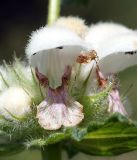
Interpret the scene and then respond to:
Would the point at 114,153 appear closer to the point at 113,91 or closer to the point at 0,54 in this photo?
the point at 113,91

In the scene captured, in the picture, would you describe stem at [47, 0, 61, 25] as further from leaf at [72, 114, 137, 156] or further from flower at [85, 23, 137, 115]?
leaf at [72, 114, 137, 156]

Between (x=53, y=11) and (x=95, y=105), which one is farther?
(x=53, y=11)

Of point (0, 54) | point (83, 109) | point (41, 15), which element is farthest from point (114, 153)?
point (41, 15)

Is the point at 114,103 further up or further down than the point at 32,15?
further up

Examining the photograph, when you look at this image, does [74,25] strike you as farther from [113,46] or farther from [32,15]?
[32,15]

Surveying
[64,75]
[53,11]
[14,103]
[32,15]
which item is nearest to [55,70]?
[64,75]

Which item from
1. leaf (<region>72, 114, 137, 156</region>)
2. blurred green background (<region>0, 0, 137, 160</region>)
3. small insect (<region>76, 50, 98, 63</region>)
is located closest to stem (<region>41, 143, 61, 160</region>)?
leaf (<region>72, 114, 137, 156</region>)
